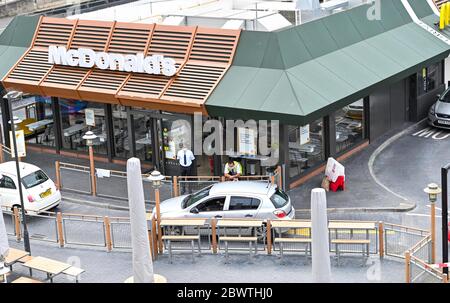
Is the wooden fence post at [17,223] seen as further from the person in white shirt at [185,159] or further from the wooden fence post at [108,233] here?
the person in white shirt at [185,159]

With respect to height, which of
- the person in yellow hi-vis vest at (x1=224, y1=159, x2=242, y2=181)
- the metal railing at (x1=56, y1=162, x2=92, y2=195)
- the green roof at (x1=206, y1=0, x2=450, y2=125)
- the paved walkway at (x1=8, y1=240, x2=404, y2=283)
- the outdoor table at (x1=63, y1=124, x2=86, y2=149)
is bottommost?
the paved walkway at (x1=8, y1=240, x2=404, y2=283)

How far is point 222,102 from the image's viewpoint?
2923 centimetres

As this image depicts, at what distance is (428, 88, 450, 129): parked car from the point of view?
35.6 meters

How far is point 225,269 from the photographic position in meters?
25.4

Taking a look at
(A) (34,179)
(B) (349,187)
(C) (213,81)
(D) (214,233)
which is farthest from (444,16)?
(A) (34,179)

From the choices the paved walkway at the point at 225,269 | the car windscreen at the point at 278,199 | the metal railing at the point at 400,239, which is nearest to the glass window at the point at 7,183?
the paved walkway at the point at 225,269

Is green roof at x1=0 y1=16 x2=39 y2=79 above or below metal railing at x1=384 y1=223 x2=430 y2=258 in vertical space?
above

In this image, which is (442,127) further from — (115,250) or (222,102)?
(115,250)

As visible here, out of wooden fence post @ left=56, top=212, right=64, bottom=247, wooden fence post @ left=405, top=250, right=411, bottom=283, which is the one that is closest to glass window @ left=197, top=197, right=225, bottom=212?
wooden fence post @ left=56, top=212, right=64, bottom=247

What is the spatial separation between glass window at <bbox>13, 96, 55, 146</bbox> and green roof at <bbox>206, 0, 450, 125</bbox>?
8.70m

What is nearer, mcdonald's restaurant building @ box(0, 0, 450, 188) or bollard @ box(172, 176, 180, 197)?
bollard @ box(172, 176, 180, 197)

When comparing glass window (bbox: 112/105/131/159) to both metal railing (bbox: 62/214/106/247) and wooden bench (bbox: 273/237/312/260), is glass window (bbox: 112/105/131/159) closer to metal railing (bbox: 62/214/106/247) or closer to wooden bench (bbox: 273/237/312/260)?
metal railing (bbox: 62/214/106/247)

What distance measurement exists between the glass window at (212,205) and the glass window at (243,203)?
26 centimetres
